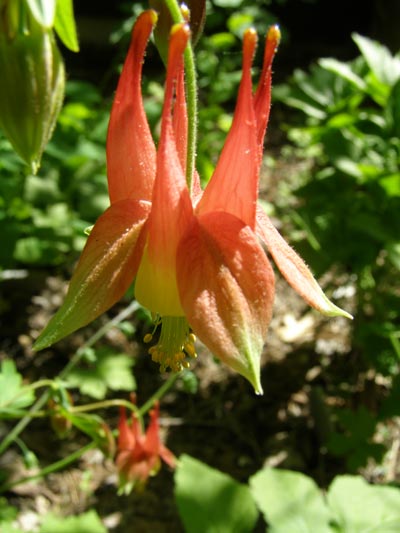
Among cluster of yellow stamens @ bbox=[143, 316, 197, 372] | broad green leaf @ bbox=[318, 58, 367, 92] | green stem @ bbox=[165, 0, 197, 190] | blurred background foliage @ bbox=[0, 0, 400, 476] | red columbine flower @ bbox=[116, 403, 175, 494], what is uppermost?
green stem @ bbox=[165, 0, 197, 190]

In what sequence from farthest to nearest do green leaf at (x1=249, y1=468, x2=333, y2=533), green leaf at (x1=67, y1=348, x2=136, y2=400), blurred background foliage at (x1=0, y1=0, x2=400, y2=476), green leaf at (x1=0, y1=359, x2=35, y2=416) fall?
blurred background foliage at (x1=0, y1=0, x2=400, y2=476)
green leaf at (x1=67, y1=348, x2=136, y2=400)
green leaf at (x1=249, y1=468, x2=333, y2=533)
green leaf at (x1=0, y1=359, x2=35, y2=416)

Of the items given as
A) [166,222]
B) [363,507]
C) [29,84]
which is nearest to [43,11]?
[29,84]

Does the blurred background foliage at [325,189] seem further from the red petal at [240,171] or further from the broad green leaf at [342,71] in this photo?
the red petal at [240,171]

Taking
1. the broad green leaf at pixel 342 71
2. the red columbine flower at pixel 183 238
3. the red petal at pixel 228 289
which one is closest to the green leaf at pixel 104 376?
the broad green leaf at pixel 342 71

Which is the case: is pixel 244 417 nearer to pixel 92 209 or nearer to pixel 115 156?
pixel 92 209

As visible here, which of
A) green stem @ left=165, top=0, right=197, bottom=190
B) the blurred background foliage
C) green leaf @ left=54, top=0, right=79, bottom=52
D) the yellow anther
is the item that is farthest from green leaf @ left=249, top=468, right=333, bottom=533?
green leaf @ left=54, top=0, right=79, bottom=52

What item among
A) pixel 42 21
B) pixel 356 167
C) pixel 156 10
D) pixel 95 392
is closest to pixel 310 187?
pixel 356 167

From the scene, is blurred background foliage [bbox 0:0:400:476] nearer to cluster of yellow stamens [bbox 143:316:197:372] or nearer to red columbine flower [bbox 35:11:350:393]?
red columbine flower [bbox 35:11:350:393]
